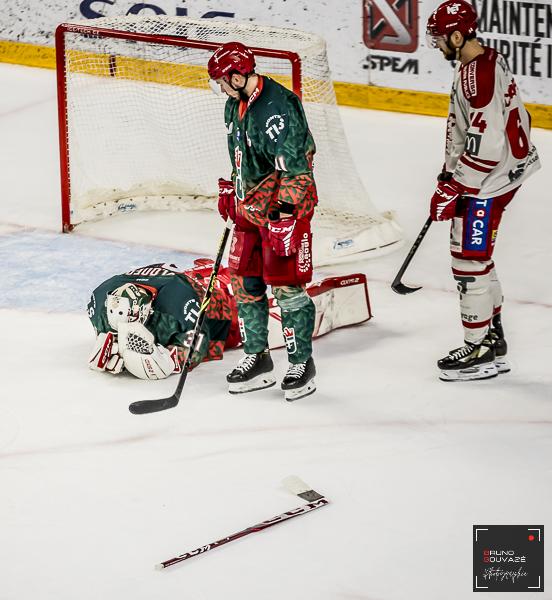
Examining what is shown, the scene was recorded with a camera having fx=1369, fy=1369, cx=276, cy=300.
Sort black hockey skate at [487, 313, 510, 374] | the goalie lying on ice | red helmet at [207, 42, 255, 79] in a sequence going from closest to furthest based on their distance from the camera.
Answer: red helmet at [207, 42, 255, 79] → the goalie lying on ice → black hockey skate at [487, 313, 510, 374]

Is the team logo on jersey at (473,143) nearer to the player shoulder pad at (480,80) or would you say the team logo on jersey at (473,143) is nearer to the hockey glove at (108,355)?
the player shoulder pad at (480,80)

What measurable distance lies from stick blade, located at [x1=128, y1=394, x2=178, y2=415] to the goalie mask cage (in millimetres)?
1825

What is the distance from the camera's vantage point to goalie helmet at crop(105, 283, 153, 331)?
4852mm

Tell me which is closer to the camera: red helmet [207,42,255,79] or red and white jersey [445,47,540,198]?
red helmet [207,42,255,79]

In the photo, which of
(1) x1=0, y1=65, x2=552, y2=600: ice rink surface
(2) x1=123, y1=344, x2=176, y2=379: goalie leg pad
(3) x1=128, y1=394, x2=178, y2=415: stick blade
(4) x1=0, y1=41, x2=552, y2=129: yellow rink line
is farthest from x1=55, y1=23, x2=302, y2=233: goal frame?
(3) x1=128, y1=394, x2=178, y2=415: stick blade

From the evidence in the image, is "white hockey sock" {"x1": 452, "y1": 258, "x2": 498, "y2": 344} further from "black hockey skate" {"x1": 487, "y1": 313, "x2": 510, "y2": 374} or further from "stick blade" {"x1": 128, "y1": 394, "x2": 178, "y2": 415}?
"stick blade" {"x1": 128, "y1": 394, "x2": 178, "y2": 415}

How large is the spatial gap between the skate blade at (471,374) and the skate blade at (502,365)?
1.6 inches

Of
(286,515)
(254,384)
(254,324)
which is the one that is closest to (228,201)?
(254,324)

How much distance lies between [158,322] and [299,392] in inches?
23.1

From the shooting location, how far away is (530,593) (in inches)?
137

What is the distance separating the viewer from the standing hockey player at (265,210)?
4441 millimetres

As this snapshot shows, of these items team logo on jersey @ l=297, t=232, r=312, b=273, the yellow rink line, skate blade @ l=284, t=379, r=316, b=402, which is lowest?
skate blade @ l=284, t=379, r=316, b=402

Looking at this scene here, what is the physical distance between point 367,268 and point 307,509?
7.96ft

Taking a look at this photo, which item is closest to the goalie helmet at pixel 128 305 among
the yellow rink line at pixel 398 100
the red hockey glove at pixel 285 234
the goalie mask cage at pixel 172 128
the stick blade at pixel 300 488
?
the red hockey glove at pixel 285 234
